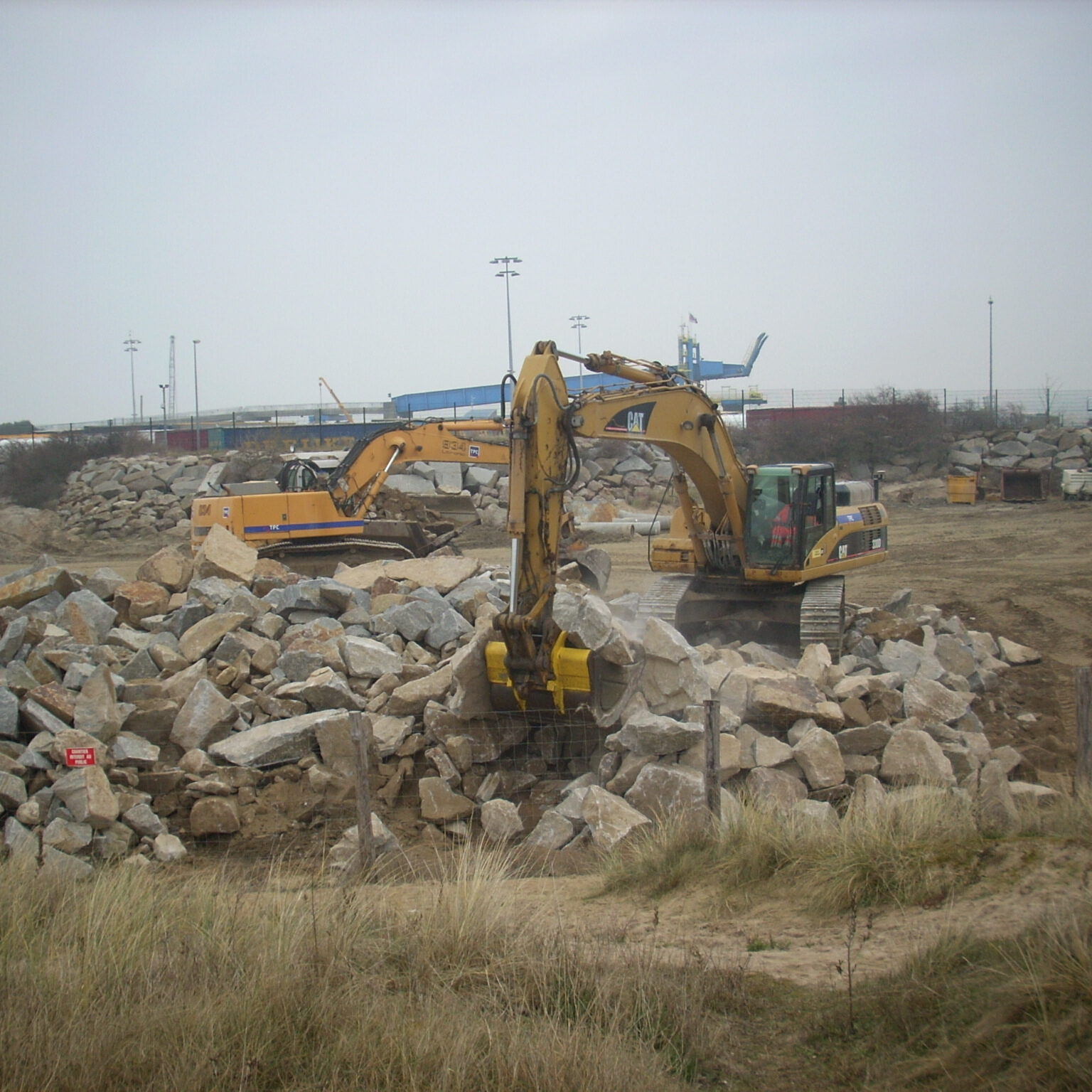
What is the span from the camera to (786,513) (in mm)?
13016

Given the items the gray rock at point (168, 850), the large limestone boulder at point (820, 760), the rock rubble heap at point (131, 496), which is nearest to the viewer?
the gray rock at point (168, 850)

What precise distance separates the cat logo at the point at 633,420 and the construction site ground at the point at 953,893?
4522 mm

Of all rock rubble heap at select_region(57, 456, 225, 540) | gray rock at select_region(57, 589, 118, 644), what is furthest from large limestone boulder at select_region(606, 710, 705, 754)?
rock rubble heap at select_region(57, 456, 225, 540)

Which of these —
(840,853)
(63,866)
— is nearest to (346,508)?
(63,866)

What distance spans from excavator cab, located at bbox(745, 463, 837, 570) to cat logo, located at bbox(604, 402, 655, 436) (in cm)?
223

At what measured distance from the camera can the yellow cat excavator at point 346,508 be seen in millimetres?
17750

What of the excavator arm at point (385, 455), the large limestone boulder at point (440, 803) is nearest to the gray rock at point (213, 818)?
the large limestone boulder at point (440, 803)

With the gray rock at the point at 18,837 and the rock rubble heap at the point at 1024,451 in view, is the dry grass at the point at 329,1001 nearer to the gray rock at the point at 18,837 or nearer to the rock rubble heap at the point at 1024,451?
the gray rock at the point at 18,837

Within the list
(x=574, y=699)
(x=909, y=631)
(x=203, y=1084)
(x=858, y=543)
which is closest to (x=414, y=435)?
(x=858, y=543)

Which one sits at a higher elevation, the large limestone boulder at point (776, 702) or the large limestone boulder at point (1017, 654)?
the large limestone boulder at point (776, 702)

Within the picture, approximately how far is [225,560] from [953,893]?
35.8 ft

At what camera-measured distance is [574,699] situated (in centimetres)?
862

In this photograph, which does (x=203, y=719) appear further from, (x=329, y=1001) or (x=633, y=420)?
(x=329, y=1001)

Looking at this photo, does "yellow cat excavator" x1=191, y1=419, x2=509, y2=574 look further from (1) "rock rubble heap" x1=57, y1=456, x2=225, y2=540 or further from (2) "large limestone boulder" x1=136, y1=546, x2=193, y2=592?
(1) "rock rubble heap" x1=57, y1=456, x2=225, y2=540
